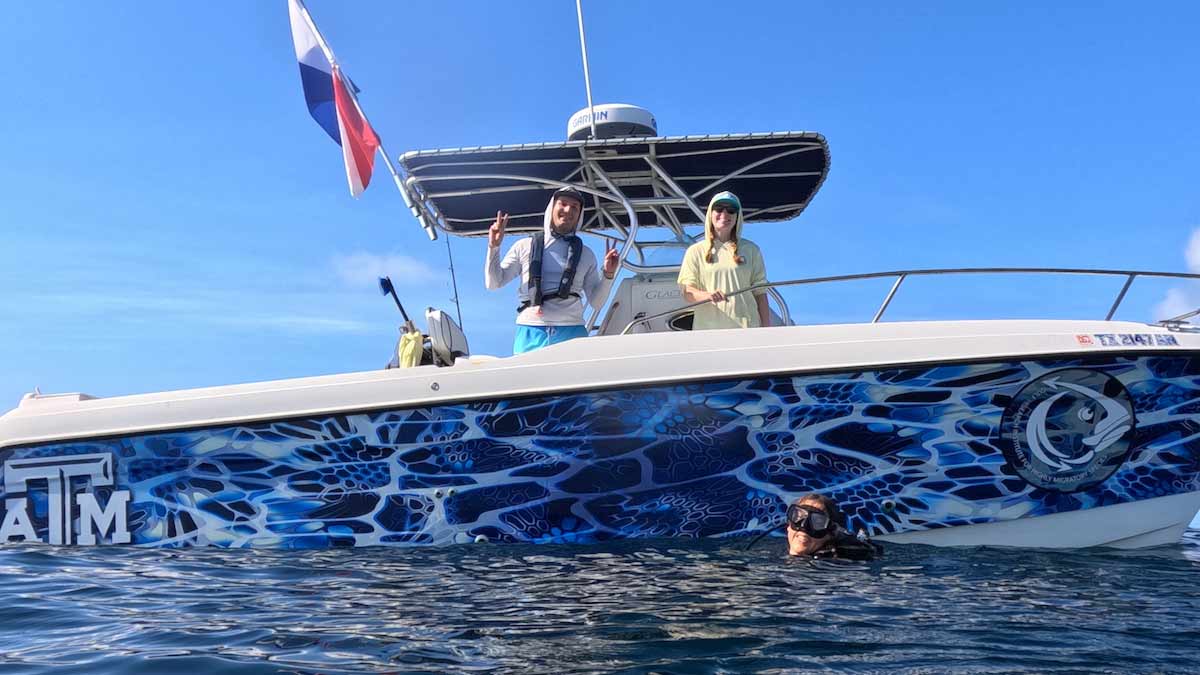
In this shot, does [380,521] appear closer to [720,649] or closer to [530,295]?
[530,295]

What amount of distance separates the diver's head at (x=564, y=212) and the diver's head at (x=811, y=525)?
214cm

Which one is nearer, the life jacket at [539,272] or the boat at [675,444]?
the boat at [675,444]

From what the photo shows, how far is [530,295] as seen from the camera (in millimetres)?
5094

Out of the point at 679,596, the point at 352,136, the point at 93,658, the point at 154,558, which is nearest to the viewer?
the point at 93,658

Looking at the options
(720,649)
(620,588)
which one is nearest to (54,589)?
(620,588)

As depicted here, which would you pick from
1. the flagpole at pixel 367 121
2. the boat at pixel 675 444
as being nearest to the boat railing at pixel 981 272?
the boat at pixel 675 444

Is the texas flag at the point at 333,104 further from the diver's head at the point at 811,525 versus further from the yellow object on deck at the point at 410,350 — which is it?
the diver's head at the point at 811,525

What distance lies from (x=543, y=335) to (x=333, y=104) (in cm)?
356

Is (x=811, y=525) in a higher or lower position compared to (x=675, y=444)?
lower

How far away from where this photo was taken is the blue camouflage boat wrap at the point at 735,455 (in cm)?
A: 422

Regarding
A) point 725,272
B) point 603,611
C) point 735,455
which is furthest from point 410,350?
point 603,611

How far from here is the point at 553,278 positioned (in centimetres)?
510

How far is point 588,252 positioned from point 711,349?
1.18m

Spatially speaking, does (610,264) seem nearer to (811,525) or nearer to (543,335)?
(543,335)
